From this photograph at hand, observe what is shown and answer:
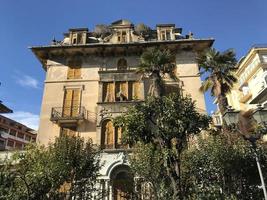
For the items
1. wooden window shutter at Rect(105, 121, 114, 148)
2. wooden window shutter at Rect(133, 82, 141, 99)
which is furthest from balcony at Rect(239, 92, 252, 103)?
wooden window shutter at Rect(105, 121, 114, 148)

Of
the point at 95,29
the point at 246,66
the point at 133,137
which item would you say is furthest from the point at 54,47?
the point at 246,66

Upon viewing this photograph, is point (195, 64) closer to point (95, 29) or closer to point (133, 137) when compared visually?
point (95, 29)

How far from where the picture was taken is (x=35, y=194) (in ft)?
40.7

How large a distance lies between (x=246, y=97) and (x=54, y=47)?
2065cm

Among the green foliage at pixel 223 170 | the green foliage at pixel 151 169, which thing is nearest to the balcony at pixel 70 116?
the green foliage at pixel 151 169

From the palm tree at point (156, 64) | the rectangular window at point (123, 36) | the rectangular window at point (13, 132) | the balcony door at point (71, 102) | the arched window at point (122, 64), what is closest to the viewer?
the palm tree at point (156, 64)

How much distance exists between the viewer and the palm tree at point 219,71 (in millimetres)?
18723

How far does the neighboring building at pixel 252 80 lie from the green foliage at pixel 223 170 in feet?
38.8

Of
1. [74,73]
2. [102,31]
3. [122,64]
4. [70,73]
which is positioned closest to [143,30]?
[102,31]

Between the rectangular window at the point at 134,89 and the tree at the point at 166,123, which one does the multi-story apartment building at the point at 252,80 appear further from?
the tree at the point at 166,123

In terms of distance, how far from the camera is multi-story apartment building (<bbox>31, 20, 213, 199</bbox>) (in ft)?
65.3

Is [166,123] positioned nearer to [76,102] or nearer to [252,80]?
[76,102]

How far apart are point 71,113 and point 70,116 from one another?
1.41ft

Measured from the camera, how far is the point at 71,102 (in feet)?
70.3
